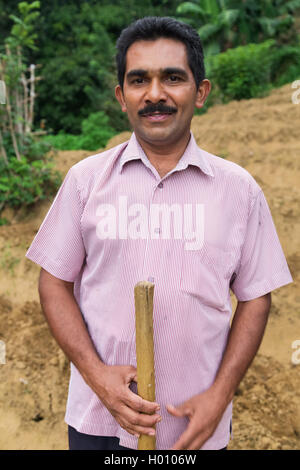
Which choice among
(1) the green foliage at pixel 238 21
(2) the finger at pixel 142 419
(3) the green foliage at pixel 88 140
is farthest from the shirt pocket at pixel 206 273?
(1) the green foliage at pixel 238 21

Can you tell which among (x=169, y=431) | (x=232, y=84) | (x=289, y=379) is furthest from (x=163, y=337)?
(x=232, y=84)

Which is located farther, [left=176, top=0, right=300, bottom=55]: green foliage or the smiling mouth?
[left=176, top=0, right=300, bottom=55]: green foliage

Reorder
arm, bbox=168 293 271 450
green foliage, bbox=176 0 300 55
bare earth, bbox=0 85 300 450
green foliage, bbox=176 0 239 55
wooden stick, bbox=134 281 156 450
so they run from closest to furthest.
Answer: wooden stick, bbox=134 281 156 450 → arm, bbox=168 293 271 450 → bare earth, bbox=0 85 300 450 → green foliage, bbox=176 0 239 55 → green foliage, bbox=176 0 300 55

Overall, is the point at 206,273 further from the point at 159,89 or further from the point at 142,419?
the point at 159,89

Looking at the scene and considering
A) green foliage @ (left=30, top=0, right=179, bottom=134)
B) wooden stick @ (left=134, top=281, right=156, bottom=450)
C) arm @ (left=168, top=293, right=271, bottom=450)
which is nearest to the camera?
wooden stick @ (left=134, top=281, right=156, bottom=450)

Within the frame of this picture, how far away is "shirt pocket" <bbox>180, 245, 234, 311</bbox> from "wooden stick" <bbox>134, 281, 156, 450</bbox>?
0.19 meters

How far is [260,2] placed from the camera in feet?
57.5

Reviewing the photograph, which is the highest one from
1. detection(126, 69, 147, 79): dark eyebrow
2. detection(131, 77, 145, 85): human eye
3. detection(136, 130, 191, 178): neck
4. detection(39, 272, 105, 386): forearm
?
detection(126, 69, 147, 79): dark eyebrow

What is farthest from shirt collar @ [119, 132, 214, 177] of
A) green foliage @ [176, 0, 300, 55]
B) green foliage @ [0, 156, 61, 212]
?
green foliage @ [176, 0, 300, 55]

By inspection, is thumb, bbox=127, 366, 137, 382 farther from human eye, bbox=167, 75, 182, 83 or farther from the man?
human eye, bbox=167, 75, 182, 83

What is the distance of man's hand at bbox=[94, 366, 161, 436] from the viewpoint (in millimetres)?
1271

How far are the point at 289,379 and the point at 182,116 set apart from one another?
2.61m

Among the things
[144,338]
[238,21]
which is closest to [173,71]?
[144,338]

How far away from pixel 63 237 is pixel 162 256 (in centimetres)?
32
